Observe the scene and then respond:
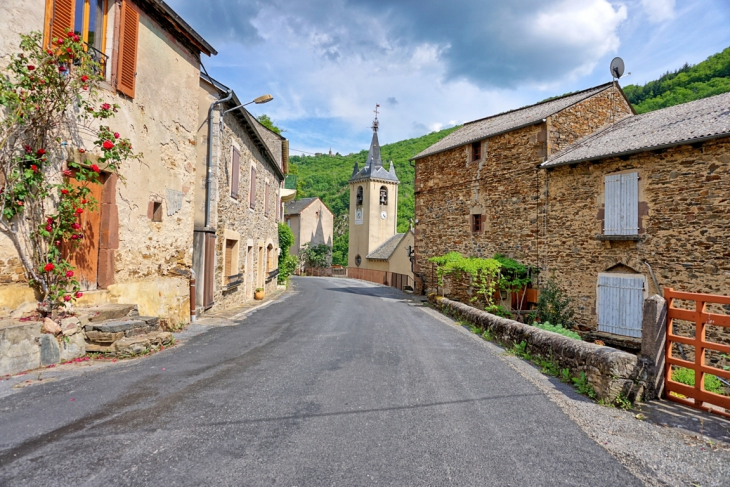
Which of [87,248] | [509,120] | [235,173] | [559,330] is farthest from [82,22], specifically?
[509,120]

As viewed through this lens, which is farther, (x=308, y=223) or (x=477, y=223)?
(x=308, y=223)

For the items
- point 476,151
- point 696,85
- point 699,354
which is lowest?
point 699,354

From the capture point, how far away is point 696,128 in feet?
34.8

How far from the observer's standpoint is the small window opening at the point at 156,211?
7441 mm

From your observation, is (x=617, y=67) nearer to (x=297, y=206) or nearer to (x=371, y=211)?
(x=371, y=211)

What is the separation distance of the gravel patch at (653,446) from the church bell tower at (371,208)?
37849 mm

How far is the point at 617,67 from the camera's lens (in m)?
16.0

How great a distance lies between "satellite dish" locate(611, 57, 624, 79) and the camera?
1595 centimetres

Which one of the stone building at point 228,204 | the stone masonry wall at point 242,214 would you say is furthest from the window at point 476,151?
the stone masonry wall at point 242,214

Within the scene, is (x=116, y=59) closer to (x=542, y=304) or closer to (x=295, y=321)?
(x=295, y=321)

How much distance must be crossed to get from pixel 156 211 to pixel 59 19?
3.22 metres

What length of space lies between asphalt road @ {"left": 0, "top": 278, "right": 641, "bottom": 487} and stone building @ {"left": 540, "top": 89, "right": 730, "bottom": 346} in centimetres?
778

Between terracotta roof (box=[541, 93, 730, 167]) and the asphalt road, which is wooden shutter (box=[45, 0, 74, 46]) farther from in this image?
A: terracotta roof (box=[541, 93, 730, 167])

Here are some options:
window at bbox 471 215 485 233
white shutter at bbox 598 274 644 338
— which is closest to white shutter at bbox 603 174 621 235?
white shutter at bbox 598 274 644 338
